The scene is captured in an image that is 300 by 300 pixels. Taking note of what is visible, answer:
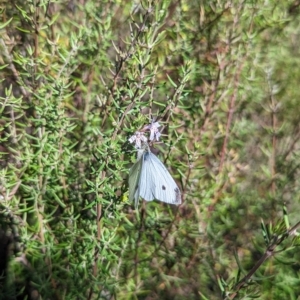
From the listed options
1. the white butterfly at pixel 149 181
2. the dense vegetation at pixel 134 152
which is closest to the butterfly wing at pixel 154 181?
the white butterfly at pixel 149 181

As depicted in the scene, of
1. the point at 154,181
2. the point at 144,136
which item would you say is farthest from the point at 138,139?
the point at 154,181

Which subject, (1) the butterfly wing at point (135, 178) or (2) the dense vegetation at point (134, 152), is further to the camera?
(2) the dense vegetation at point (134, 152)

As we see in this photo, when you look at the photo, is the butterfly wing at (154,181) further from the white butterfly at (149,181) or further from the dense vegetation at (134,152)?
the dense vegetation at (134,152)

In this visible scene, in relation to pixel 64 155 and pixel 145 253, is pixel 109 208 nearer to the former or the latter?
pixel 64 155

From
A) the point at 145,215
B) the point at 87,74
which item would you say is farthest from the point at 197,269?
the point at 87,74

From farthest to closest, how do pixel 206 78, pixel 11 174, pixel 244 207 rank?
pixel 244 207 < pixel 206 78 < pixel 11 174

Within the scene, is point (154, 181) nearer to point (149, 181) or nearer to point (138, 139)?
point (149, 181)

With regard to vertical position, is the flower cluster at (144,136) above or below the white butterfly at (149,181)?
above
